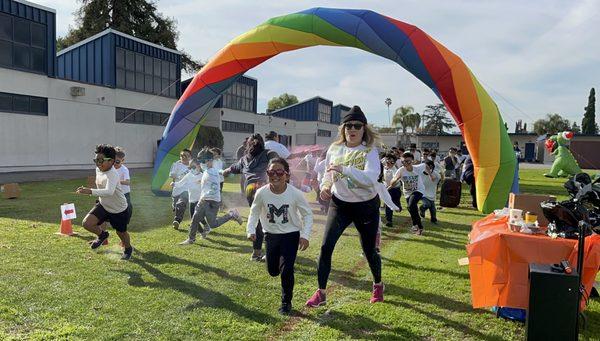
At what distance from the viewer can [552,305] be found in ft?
11.6

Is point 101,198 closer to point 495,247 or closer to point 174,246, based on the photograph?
point 174,246

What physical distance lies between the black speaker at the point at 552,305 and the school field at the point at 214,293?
1.63ft

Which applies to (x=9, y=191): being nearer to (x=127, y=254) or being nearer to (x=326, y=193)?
(x=127, y=254)

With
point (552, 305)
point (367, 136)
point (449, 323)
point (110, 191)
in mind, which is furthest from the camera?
point (110, 191)

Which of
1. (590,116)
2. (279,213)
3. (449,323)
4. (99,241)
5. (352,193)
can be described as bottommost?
(449,323)

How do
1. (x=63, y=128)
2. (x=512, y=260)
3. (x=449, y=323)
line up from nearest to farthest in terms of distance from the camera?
1. (x=512, y=260)
2. (x=449, y=323)
3. (x=63, y=128)

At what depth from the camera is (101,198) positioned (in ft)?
20.3

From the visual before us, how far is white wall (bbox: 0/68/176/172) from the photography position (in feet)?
67.2

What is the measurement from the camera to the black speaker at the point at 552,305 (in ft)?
11.4

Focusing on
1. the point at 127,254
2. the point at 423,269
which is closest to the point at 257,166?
the point at 127,254

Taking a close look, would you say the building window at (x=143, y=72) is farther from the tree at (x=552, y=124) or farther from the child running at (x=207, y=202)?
the tree at (x=552, y=124)

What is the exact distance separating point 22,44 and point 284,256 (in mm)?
21576

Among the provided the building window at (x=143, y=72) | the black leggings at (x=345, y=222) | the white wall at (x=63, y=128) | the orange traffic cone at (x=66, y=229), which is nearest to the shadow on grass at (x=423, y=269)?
the black leggings at (x=345, y=222)

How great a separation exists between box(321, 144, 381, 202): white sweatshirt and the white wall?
17252 millimetres
